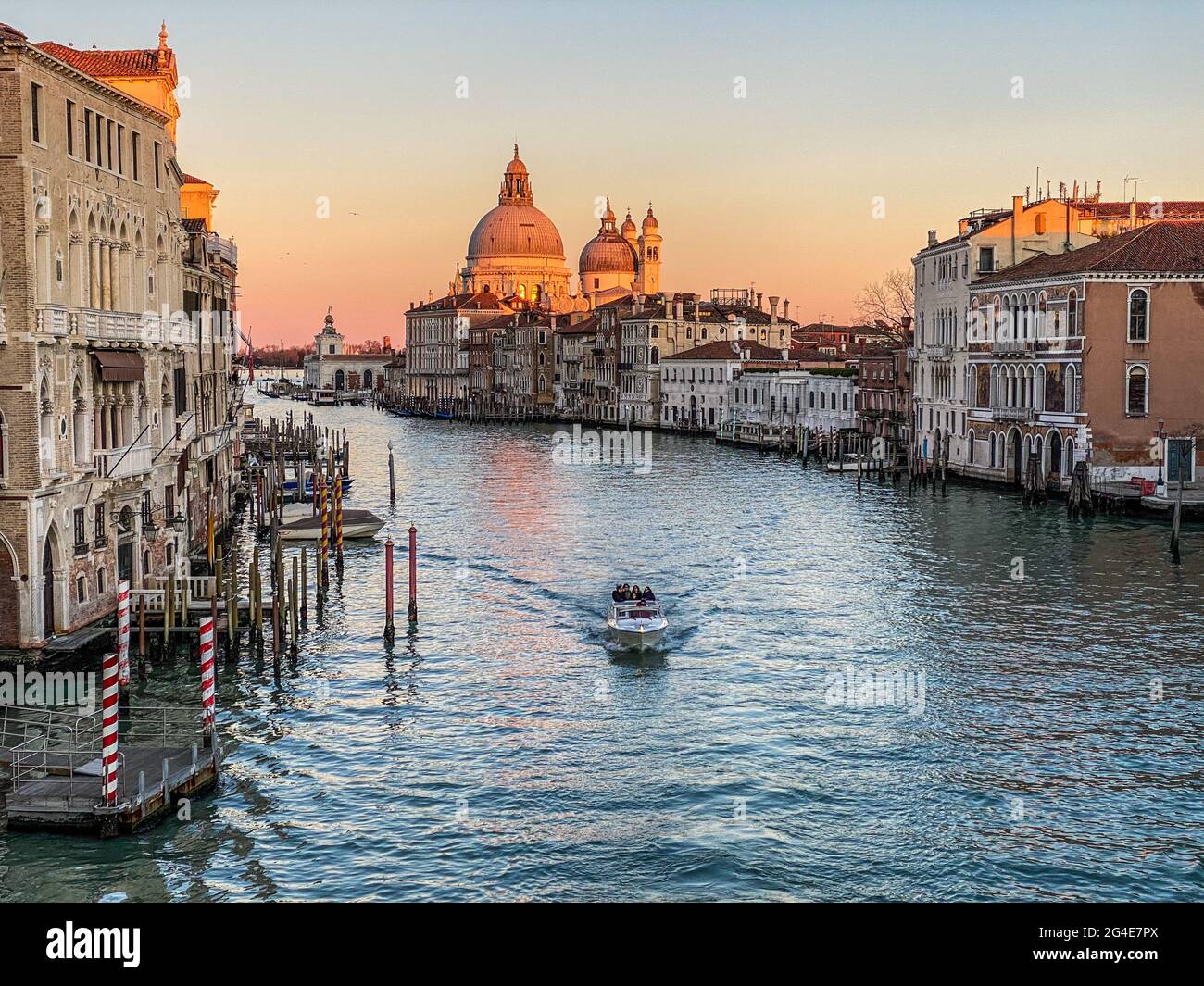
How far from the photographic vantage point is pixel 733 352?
68.5 m

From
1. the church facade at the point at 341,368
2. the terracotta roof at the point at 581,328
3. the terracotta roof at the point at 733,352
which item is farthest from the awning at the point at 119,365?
the church facade at the point at 341,368

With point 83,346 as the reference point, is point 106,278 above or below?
above

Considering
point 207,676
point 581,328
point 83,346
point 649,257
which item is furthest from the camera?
point 649,257

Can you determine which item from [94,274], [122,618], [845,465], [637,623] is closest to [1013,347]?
[845,465]

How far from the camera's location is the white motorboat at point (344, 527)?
2972 centimetres

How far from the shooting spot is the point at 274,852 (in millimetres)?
11562

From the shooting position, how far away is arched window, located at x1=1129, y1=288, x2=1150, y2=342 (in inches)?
1351

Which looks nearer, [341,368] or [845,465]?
[845,465]

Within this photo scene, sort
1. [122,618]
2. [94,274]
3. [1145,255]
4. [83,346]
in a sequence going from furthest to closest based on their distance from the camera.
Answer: [1145,255], [94,274], [83,346], [122,618]

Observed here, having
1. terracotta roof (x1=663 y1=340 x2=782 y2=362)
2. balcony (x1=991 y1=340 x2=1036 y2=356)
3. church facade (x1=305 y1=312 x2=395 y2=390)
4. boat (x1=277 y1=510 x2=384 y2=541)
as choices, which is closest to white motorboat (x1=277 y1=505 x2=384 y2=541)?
boat (x1=277 y1=510 x2=384 y2=541)

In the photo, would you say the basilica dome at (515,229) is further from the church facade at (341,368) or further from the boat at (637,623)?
the boat at (637,623)

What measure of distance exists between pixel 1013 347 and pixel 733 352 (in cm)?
3097

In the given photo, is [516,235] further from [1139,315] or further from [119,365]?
[119,365]
